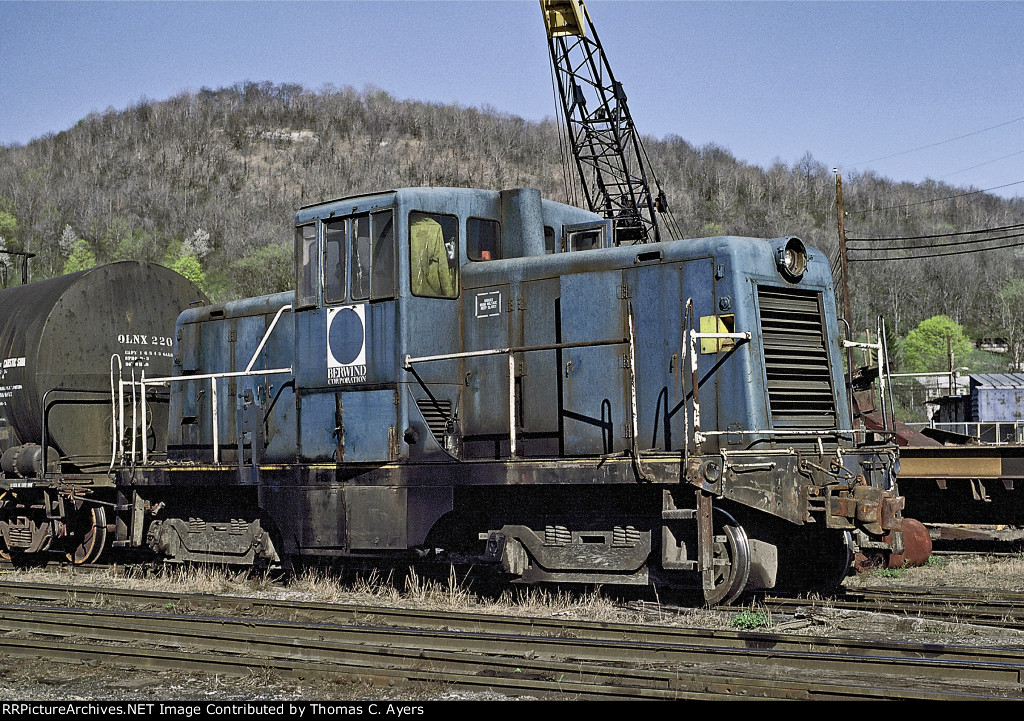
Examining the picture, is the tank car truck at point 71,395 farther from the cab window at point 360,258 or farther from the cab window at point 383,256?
the cab window at point 383,256

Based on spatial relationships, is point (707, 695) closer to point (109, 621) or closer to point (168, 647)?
point (168, 647)

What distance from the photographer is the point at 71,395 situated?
1331 centimetres

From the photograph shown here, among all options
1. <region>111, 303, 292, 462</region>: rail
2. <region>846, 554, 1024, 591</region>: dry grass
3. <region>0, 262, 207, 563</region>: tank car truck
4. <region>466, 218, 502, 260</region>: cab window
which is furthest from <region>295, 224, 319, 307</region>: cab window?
<region>846, 554, 1024, 591</region>: dry grass

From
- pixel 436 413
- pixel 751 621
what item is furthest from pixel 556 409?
pixel 751 621

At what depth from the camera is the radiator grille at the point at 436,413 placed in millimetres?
9805

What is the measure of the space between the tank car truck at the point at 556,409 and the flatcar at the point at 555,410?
2 cm

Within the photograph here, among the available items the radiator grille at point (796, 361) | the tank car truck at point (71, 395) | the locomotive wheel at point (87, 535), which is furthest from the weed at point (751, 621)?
the locomotive wheel at point (87, 535)

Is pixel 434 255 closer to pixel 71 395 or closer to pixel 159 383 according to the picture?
pixel 159 383

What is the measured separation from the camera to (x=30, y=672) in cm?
702

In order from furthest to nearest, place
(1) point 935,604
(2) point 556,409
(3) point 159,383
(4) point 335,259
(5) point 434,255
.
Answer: (3) point 159,383 → (4) point 335,259 → (5) point 434,255 → (2) point 556,409 → (1) point 935,604

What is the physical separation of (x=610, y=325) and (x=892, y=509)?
2.85 metres

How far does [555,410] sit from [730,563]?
216 centimetres

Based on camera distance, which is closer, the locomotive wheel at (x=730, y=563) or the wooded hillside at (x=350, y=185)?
the locomotive wheel at (x=730, y=563)

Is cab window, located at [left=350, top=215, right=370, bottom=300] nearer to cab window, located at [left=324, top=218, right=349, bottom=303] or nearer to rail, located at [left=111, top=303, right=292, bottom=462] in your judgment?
cab window, located at [left=324, top=218, right=349, bottom=303]
